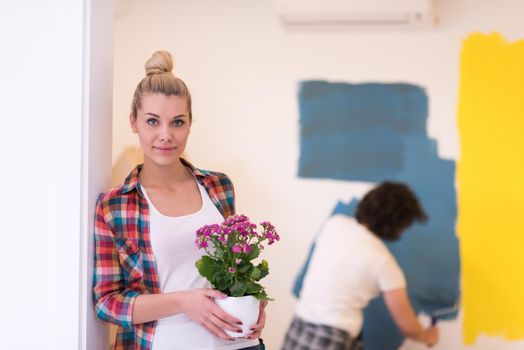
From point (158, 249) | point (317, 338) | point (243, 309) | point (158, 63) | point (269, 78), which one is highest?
point (269, 78)

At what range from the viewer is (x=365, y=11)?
2.42m

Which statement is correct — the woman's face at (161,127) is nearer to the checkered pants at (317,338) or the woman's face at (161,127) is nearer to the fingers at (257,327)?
the fingers at (257,327)

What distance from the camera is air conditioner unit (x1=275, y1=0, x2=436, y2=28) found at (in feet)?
7.73

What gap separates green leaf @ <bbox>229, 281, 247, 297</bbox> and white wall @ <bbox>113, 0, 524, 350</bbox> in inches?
54.9

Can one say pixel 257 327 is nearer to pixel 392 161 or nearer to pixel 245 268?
pixel 245 268

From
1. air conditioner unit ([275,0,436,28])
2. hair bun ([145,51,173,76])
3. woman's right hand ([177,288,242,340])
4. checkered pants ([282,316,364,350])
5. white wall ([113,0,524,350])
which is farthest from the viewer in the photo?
white wall ([113,0,524,350])

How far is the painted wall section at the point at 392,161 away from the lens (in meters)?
2.49

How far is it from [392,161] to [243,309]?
1.49m

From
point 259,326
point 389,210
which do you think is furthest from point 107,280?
point 389,210

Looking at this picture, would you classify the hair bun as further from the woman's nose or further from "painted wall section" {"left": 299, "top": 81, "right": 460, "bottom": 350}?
"painted wall section" {"left": 299, "top": 81, "right": 460, "bottom": 350}

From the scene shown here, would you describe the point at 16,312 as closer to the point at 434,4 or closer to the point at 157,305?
the point at 157,305

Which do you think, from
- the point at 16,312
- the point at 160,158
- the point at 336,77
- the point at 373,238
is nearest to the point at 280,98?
the point at 336,77

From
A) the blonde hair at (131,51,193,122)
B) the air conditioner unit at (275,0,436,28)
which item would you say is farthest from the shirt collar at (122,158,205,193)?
the air conditioner unit at (275,0,436,28)

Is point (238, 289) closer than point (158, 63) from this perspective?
Yes
